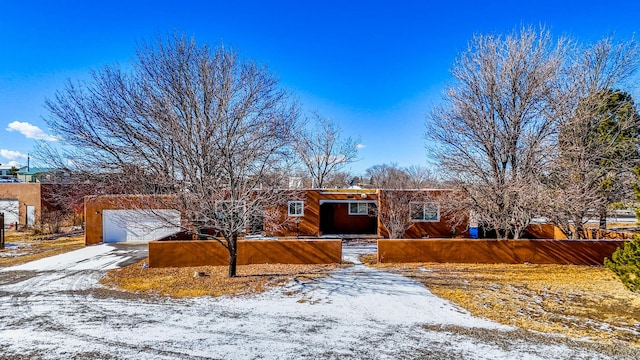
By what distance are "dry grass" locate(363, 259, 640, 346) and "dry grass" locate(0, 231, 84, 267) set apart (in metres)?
14.0

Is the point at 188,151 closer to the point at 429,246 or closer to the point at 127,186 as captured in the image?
the point at 127,186

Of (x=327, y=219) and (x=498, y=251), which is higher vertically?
(x=327, y=219)

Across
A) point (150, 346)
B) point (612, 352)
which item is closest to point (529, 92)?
point (612, 352)

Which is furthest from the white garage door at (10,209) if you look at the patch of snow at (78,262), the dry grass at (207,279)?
the dry grass at (207,279)

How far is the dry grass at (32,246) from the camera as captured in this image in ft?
45.1

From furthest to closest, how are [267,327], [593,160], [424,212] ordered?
[424,212]
[593,160]
[267,327]

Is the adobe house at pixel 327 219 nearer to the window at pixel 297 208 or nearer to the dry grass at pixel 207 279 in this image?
the window at pixel 297 208

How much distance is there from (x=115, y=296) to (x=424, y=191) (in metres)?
14.7

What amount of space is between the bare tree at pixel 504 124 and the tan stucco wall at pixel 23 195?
87.3 ft

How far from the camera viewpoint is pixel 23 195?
23.8 meters

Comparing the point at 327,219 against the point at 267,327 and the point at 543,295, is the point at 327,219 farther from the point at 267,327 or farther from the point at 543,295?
the point at 267,327

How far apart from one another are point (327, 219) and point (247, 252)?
10.5 m

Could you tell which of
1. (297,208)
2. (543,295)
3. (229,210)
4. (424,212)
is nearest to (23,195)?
(297,208)

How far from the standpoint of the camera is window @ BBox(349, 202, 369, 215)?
21.6 m
